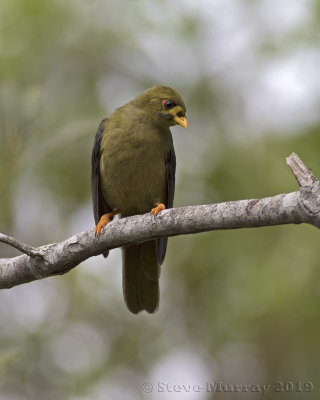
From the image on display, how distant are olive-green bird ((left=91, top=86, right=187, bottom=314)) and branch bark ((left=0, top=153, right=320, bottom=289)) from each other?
1034 millimetres

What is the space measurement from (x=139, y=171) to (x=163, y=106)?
0.65 meters

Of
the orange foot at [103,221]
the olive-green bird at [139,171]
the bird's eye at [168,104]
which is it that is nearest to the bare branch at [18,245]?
the orange foot at [103,221]

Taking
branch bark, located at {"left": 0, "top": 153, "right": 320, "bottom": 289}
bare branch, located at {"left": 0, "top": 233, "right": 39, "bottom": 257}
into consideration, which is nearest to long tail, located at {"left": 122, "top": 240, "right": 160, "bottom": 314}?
branch bark, located at {"left": 0, "top": 153, "right": 320, "bottom": 289}

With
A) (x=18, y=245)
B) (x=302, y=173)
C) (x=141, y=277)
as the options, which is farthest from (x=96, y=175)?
(x=302, y=173)

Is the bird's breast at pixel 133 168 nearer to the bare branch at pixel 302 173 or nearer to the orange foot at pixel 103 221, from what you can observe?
the orange foot at pixel 103 221

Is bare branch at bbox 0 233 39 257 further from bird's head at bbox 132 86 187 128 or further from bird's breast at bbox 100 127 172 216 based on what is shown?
bird's head at bbox 132 86 187 128

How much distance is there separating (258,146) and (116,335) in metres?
2.51

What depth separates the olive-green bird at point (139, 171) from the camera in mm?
5332

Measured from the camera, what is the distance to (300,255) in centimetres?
630

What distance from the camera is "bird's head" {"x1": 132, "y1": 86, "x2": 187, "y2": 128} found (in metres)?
5.60

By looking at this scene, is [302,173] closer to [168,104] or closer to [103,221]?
[103,221]

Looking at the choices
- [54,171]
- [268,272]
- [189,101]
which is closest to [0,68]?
[54,171]

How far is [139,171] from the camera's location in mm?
5332

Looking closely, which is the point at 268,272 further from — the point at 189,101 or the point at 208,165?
the point at 189,101
